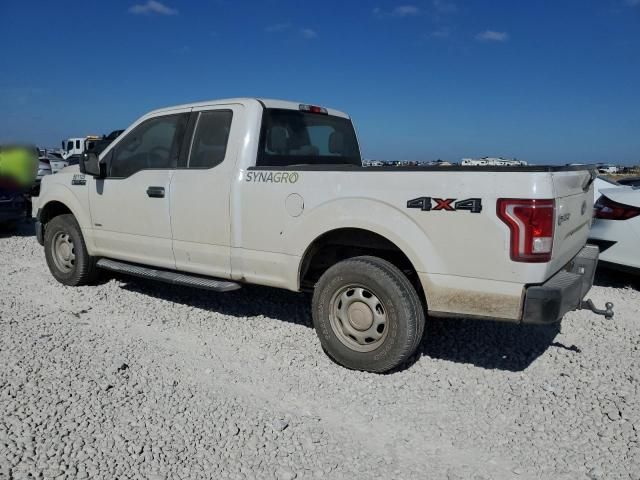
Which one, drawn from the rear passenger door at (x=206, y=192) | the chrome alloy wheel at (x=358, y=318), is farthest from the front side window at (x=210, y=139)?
the chrome alloy wheel at (x=358, y=318)

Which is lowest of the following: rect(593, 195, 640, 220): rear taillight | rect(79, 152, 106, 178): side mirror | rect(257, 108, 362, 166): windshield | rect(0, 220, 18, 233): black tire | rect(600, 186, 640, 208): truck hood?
rect(0, 220, 18, 233): black tire

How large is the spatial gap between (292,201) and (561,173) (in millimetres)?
1885

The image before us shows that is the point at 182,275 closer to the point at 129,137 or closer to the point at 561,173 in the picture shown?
the point at 129,137

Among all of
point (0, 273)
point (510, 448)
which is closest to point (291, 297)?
point (510, 448)

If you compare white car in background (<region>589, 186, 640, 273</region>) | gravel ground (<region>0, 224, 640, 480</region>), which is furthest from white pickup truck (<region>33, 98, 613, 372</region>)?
white car in background (<region>589, 186, 640, 273</region>)

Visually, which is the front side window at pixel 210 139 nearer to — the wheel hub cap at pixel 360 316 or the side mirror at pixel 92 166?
the side mirror at pixel 92 166

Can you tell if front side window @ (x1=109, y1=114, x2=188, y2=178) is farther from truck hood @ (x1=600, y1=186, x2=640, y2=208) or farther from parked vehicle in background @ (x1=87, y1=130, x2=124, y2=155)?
truck hood @ (x1=600, y1=186, x2=640, y2=208)

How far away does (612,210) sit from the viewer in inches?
224

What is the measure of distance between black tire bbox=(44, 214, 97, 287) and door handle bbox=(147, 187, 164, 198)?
142cm

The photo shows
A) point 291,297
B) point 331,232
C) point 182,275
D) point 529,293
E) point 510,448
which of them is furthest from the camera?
point 291,297

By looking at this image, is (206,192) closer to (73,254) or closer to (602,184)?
(73,254)

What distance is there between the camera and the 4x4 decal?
3162mm

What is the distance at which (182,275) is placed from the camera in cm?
480

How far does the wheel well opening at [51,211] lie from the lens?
609 centimetres
